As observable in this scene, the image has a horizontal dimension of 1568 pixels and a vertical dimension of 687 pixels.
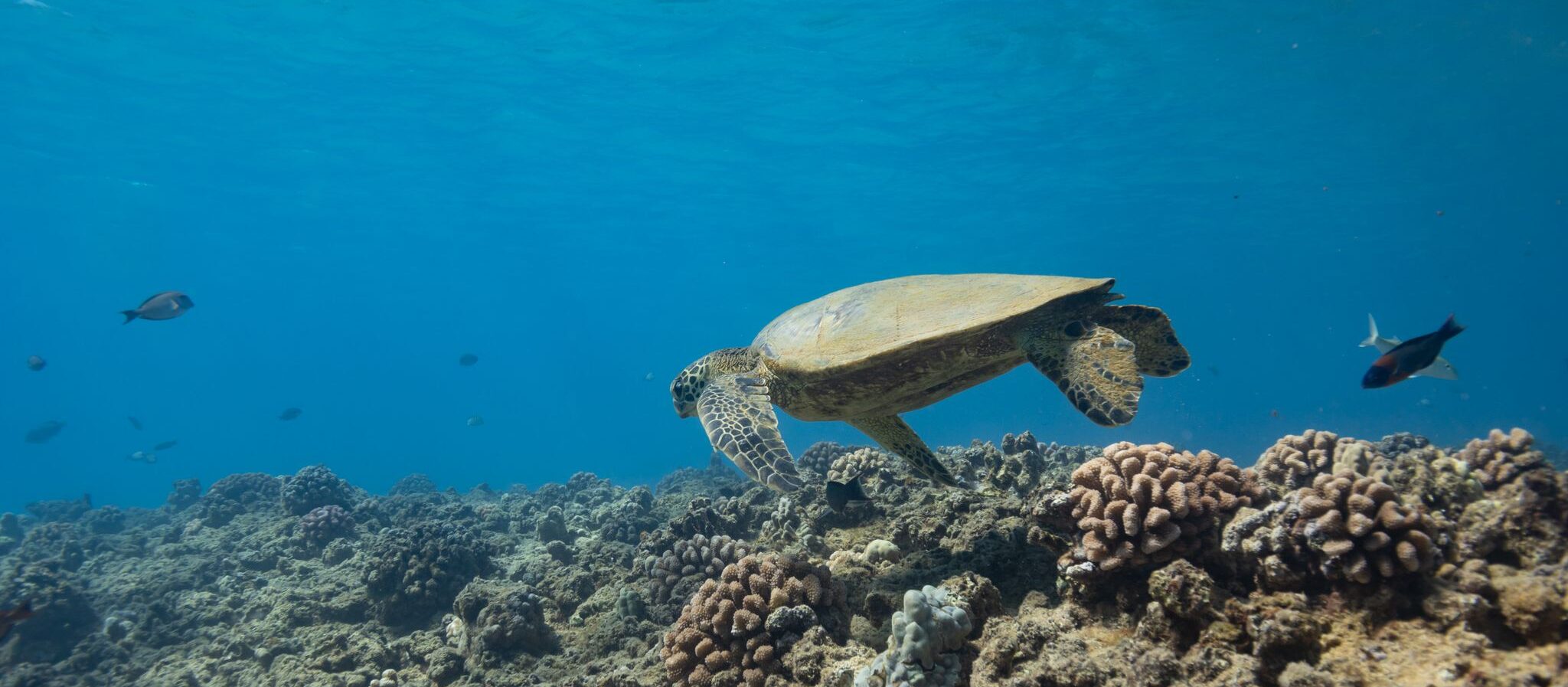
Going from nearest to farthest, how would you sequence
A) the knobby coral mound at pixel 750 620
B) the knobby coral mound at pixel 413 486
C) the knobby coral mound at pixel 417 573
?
the knobby coral mound at pixel 750 620 < the knobby coral mound at pixel 417 573 < the knobby coral mound at pixel 413 486

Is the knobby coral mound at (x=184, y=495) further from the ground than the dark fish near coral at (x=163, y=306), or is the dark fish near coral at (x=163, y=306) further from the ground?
the dark fish near coral at (x=163, y=306)

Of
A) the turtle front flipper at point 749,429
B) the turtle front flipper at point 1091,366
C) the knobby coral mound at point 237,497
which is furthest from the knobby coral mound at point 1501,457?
the knobby coral mound at point 237,497

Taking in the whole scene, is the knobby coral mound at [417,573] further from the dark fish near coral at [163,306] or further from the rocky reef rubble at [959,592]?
the dark fish near coral at [163,306]

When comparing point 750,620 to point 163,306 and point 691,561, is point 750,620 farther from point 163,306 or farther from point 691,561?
point 163,306

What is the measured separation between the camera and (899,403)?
601cm

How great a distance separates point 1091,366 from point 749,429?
2839 millimetres

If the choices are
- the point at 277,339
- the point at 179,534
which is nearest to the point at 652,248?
the point at 179,534

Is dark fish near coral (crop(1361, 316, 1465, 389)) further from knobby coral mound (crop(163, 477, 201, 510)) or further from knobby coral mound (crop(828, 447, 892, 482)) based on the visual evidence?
knobby coral mound (crop(163, 477, 201, 510))

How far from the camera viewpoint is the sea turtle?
4.86 metres

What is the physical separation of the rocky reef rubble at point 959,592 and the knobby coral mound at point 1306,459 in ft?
0.08

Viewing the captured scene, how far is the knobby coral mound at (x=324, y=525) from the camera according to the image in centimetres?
1141

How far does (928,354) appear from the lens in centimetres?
507

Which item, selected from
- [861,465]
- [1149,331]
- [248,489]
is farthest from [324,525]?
[1149,331]

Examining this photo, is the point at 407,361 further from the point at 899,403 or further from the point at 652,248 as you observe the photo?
the point at 899,403
